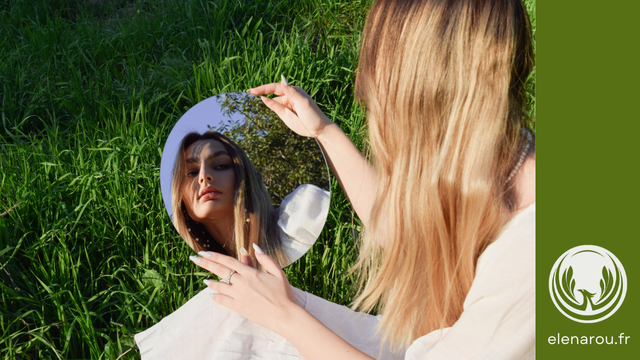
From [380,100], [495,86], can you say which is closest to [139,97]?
[380,100]

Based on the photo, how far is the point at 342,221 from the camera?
2.16 m

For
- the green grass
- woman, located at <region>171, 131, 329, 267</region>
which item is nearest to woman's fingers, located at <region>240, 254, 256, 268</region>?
woman, located at <region>171, 131, 329, 267</region>

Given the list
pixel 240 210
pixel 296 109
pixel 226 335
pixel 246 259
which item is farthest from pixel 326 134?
pixel 226 335

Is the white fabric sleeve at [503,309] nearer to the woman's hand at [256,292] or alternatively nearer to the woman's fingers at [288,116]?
the woman's hand at [256,292]

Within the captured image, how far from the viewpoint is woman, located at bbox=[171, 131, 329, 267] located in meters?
1.56

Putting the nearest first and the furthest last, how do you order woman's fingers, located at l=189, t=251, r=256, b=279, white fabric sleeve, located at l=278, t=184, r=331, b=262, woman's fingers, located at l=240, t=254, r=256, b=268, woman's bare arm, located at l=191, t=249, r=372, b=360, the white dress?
the white dress, woman's bare arm, located at l=191, t=249, r=372, b=360, woman's fingers, located at l=189, t=251, r=256, b=279, woman's fingers, located at l=240, t=254, r=256, b=268, white fabric sleeve, located at l=278, t=184, r=331, b=262

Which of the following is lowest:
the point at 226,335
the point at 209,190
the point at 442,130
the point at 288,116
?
the point at 226,335

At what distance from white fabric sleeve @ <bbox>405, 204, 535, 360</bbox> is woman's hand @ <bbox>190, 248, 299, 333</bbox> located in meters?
0.42

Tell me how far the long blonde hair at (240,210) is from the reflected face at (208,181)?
0.05ft

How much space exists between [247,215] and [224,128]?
0.30m

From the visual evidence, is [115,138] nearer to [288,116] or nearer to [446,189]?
[288,116]

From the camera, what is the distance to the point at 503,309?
3.32 ft

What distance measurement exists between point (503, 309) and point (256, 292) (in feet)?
2.12

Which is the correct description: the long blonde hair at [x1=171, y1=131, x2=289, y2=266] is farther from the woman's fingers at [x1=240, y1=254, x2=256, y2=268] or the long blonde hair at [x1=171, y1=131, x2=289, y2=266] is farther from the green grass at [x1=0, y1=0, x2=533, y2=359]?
the green grass at [x1=0, y1=0, x2=533, y2=359]
